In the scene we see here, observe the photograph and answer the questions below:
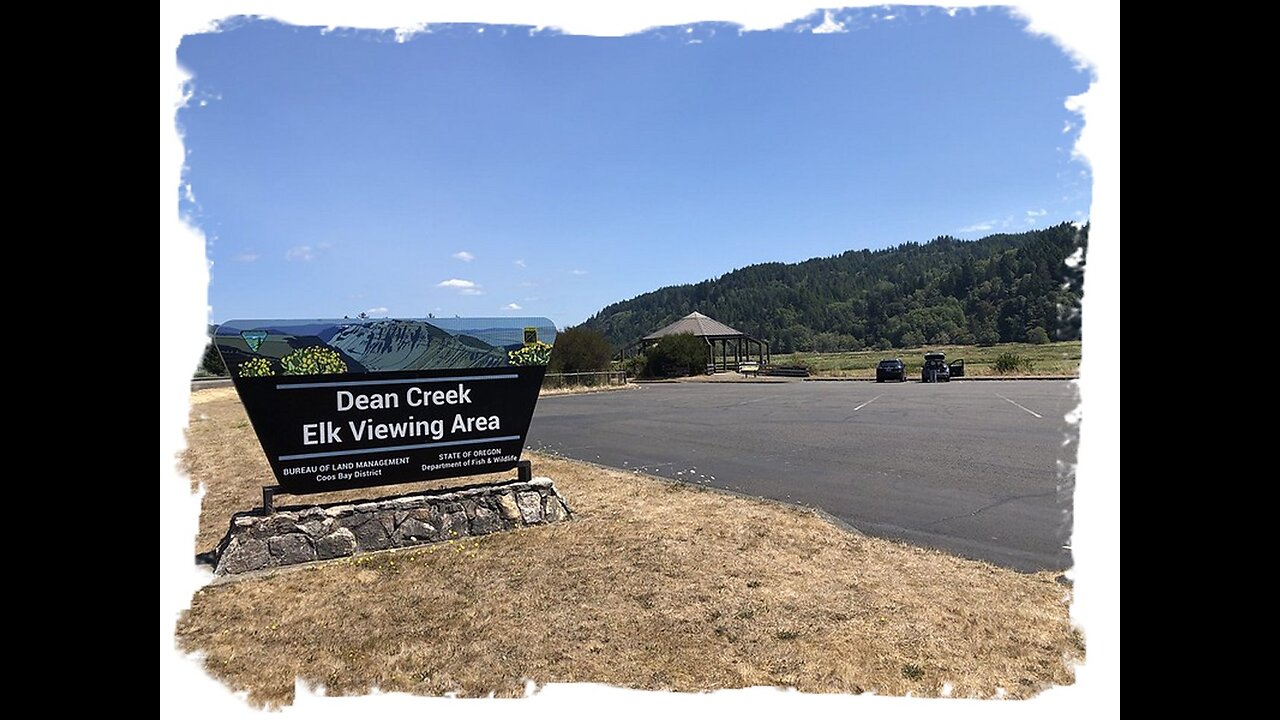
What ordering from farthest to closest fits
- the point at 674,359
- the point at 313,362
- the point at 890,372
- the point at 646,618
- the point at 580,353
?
1. the point at 674,359
2. the point at 580,353
3. the point at 890,372
4. the point at 313,362
5. the point at 646,618

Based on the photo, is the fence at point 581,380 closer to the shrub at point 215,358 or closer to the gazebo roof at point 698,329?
the gazebo roof at point 698,329

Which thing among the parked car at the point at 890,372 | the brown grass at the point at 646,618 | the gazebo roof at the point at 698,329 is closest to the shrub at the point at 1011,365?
the parked car at the point at 890,372

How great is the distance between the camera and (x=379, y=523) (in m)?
5.84

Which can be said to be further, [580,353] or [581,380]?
[580,353]

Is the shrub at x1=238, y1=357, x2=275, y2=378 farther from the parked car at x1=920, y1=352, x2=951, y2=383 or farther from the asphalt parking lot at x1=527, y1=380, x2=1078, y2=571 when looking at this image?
the parked car at x1=920, y1=352, x2=951, y2=383

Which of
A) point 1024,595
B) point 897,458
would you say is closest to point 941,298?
point 897,458

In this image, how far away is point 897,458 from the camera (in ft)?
33.2

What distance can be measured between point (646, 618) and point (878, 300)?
4853 inches

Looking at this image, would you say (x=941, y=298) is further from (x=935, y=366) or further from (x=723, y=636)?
(x=723, y=636)

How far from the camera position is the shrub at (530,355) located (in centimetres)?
655

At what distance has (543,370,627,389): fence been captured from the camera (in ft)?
114

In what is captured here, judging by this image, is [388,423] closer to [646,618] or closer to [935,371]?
[646,618]

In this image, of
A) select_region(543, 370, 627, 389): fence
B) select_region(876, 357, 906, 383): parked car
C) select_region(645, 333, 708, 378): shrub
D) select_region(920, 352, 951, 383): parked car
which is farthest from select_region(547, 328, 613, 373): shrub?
Result: select_region(920, 352, 951, 383): parked car

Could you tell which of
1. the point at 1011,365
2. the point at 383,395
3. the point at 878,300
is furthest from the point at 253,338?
the point at 878,300
